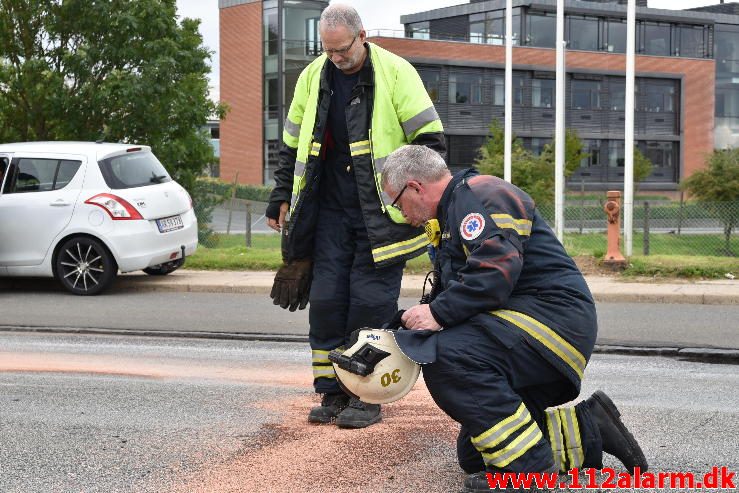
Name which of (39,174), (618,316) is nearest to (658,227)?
(618,316)

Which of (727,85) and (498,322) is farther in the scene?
(727,85)

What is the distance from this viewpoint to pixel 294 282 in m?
5.87

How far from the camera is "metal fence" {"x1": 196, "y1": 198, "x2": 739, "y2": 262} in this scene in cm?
1888

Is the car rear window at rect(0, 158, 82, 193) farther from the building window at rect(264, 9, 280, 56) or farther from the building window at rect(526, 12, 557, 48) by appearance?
the building window at rect(526, 12, 557, 48)

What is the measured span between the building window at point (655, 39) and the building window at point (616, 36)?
1798 millimetres

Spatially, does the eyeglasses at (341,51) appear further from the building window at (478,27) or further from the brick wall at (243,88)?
the building window at (478,27)

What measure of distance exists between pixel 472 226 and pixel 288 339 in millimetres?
5094

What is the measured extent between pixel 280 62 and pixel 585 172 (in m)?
19.0

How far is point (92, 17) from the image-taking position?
17.8 m

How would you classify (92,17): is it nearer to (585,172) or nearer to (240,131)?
(240,131)

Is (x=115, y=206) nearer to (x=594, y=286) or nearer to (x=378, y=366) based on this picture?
(x=594, y=286)

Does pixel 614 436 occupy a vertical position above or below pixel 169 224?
below

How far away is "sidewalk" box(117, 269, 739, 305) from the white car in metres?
0.61

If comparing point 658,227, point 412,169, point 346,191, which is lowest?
point 658,227
